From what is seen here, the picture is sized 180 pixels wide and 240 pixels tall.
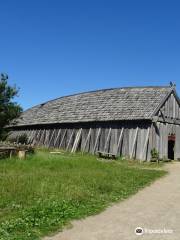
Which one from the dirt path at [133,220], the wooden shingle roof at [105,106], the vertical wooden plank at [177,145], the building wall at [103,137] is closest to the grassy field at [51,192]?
the dirt path at [133,220]

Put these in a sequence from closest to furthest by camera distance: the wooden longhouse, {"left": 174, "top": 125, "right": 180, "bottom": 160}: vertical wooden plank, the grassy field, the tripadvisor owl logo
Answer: the tripadvisor owl logo, the grassy field, the wooden longhouse, {"left": 174, "top": 125, "right": 180, "bottom": 160}: vertical wooden plank

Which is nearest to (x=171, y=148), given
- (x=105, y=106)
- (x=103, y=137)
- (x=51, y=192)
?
(x=103, y=137)

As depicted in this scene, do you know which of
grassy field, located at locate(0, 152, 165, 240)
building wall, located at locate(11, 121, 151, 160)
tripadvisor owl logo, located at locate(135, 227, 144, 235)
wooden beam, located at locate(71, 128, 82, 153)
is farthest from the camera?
wooden beam, located at locate(71, 128, 82, 153)

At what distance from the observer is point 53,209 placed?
11.8 metres

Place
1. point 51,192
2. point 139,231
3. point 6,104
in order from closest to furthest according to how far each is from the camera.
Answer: point 139,231
point 51,192
point 6,104

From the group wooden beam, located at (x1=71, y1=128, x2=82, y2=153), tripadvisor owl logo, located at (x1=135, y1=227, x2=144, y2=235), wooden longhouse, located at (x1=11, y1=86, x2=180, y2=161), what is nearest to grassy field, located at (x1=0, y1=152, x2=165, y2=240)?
tripadvisor owl logo, located at (x1=135, y1=227, x2=144, y2=235)

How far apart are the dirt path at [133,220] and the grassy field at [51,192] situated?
1.43 ft

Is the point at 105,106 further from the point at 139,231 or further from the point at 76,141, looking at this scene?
the point at 139,231

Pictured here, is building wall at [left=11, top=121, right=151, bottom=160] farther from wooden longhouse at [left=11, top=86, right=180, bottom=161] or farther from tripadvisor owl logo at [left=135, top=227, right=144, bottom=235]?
tripadvisor owl logo at [left=135, top=227, right=144, bottom=235]

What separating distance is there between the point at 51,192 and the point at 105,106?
74.4 feet

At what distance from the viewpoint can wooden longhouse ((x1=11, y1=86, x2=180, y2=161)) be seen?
31781 millimetres

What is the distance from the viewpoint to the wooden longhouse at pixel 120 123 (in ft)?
104

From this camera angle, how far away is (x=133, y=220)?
37.3 ft

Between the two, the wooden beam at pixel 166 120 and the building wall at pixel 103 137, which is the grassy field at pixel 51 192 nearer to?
the building wall at pixel 103 137
